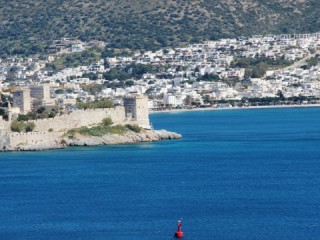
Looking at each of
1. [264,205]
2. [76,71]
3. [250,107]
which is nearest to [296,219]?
[264,205]

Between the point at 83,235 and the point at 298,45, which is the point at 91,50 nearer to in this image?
the point at 298,45

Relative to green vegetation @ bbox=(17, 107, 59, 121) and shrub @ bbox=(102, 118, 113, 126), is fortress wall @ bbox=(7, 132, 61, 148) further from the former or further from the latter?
shrub @ bbox=(102, 118, 113, 126)

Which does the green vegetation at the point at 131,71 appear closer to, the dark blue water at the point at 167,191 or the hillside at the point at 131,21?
the hillside at the point at 131,21

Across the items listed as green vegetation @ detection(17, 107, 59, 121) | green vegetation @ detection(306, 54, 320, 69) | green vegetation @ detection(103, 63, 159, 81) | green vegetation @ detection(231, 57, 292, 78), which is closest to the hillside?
green vegetation @ detection(103, 63, 159, 81)

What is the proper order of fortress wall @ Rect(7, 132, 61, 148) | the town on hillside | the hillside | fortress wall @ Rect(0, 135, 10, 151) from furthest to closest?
the hillside
the town on hillside
fortress wall @ Rect(7, 132, 61, 148)
fortress wall @ Rect(0, 135, 10, 151)

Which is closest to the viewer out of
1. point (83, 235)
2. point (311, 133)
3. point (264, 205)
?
point (83, 235)
